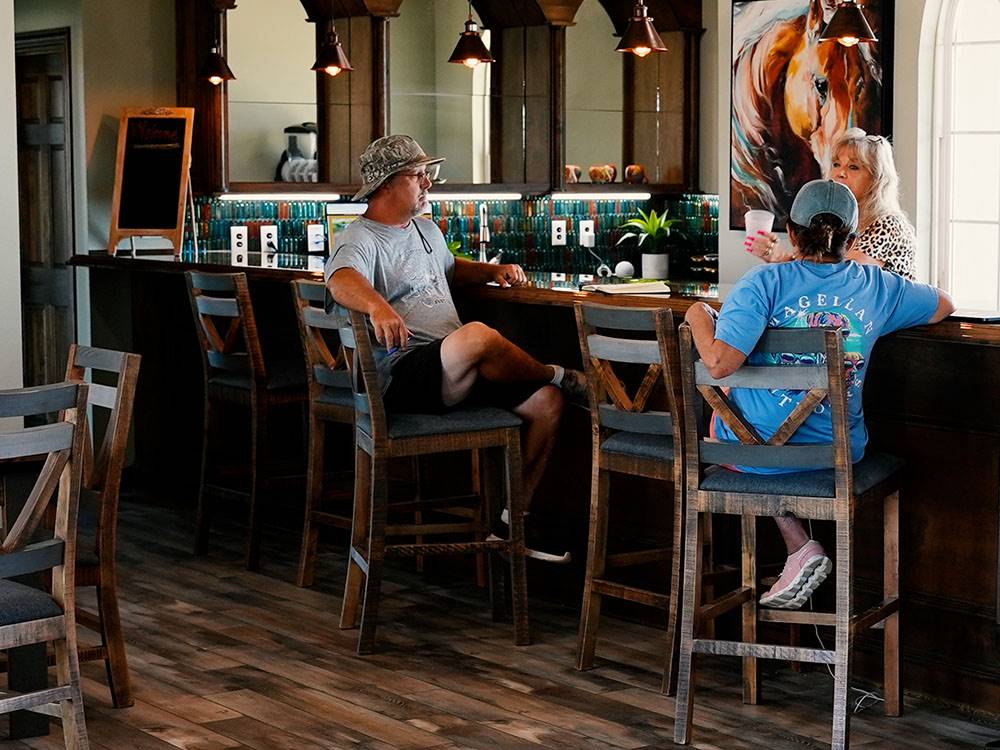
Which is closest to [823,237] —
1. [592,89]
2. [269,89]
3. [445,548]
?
[445,548]

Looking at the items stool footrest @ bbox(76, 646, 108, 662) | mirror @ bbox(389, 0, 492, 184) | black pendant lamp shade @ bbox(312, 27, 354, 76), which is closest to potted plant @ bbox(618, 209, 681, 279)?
mirror @ bbox(389, 0, 492, 184)

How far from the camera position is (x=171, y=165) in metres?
7.10

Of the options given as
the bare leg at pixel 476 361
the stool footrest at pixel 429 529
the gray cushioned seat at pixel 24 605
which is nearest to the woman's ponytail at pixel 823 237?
the bare leg at pixel 476 361

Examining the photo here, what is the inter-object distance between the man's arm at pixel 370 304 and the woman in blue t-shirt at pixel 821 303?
1091mm

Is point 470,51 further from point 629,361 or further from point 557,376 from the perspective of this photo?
point 629,361

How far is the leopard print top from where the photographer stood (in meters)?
4.32

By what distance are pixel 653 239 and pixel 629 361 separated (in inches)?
206

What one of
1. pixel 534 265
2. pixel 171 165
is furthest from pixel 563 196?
pixel 171 165

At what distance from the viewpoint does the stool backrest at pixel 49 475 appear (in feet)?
9.89

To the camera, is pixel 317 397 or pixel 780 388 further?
pixel 317 397

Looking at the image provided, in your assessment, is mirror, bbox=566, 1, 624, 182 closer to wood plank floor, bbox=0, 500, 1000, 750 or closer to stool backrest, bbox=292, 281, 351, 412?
stool backrest, bbox=292, 281, 351, 412

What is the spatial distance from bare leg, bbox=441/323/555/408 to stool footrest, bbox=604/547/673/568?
663mm

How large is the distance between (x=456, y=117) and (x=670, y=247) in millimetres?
1706

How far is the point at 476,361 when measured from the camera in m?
4.46
